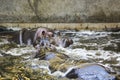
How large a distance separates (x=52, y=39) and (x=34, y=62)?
7.00ft

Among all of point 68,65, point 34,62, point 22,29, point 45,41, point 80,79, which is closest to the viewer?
point 80,79

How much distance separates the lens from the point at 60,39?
10867 millimetres

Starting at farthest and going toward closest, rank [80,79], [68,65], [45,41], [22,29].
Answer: [22,29] → [45,41] → [68,65] → [80,79]

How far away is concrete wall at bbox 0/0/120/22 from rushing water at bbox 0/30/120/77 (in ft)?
1.88

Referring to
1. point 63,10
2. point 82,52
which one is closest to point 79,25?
point 63,10

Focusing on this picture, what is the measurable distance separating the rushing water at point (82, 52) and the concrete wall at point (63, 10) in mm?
A: 573

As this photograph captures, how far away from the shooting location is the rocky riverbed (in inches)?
307

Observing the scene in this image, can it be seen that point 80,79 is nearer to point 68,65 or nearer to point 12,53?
point 68,65

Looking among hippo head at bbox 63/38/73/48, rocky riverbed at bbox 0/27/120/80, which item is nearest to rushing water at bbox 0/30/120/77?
rocky riverbed at bbox 0/27/120/80

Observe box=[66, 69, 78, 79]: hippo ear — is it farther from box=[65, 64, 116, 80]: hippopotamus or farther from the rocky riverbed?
the rocky riverbed

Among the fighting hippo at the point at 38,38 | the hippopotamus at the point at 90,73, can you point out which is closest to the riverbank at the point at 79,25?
the fighting hippo at the point at 38,38

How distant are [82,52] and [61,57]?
1.40 meters

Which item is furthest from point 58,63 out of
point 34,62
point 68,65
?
point 34,62

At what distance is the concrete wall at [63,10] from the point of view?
41.9 feet
